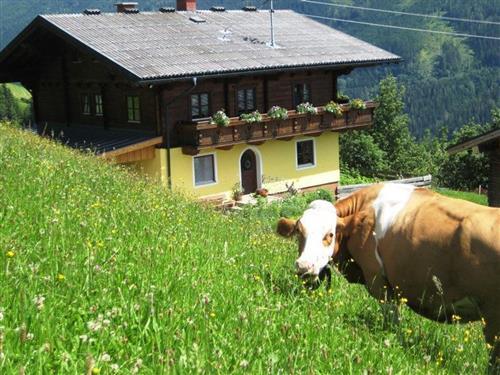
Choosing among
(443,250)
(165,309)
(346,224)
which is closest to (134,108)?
(346,224)

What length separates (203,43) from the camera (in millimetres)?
28250

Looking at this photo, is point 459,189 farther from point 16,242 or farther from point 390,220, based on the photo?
point 16,242

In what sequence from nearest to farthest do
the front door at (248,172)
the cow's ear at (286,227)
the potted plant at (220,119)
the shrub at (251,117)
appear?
the cow's ear at (286,227), the potted plant at (220,119), the shrub at (251,117), the front door at (248,172)

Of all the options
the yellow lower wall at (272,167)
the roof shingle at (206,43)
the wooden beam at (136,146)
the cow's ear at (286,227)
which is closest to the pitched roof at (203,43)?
the roof shingle at (206,43)

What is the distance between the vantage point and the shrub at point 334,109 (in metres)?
29.9

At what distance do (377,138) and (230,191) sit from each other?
911 inches

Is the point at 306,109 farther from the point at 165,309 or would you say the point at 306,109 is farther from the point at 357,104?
the point at 165,309

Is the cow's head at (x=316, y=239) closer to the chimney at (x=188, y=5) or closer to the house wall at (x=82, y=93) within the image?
the house wall at (x=82, y=93)

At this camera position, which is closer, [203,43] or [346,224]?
[346,224]

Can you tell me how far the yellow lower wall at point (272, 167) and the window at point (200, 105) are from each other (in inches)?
58.0

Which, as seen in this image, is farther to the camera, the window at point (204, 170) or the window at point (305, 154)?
the window at point (305, 154)

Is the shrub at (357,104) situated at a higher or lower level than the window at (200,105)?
lower

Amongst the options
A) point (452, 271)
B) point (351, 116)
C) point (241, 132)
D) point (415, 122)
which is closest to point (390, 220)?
point (452, 271)

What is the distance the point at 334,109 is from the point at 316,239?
79.0 ft
